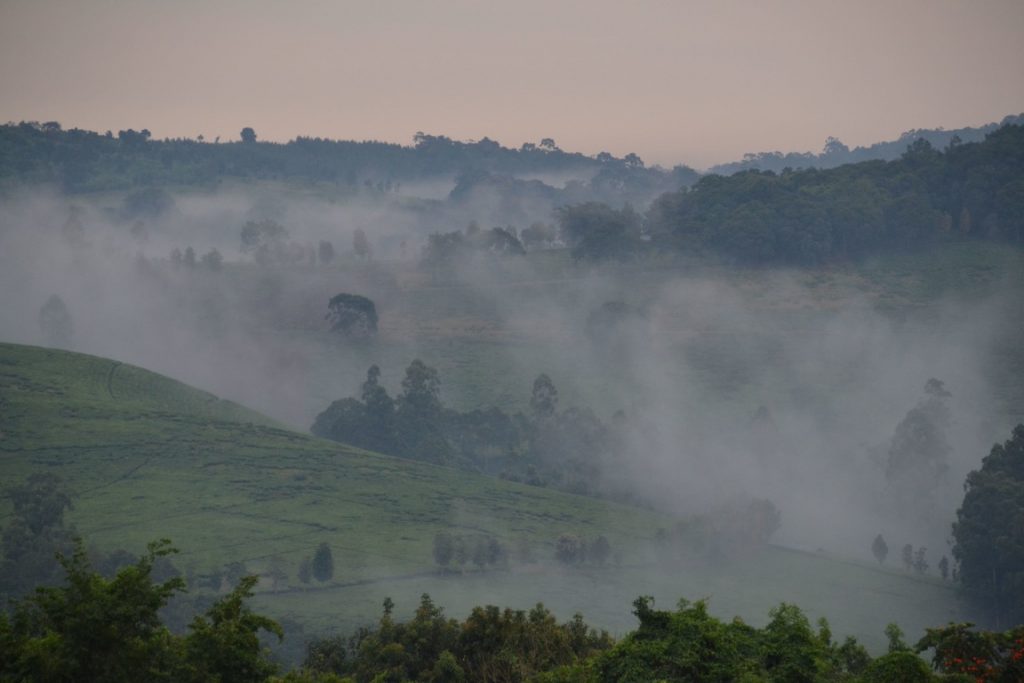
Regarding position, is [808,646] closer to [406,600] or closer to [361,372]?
[406,600]

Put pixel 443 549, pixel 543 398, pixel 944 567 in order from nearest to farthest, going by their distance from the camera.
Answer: pixel 443 549 → pixel 944 567 → pixel 543 398

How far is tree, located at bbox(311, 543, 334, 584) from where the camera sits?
305 ft

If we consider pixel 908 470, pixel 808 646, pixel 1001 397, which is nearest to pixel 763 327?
pixel 1001 397

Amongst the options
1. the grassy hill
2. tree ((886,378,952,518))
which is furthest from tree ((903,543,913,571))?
tree ((886,378,952,518))

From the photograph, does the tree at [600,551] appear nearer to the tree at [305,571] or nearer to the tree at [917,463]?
the tree at [305,571]

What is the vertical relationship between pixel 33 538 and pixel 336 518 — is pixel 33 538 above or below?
above

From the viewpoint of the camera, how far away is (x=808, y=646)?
3231cm

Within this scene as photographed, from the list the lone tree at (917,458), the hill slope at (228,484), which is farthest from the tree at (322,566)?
the lone tree at (917,458)

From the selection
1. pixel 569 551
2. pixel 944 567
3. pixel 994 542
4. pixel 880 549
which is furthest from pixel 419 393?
pixel 994 542

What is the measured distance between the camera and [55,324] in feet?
589

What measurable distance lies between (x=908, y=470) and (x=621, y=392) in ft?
164

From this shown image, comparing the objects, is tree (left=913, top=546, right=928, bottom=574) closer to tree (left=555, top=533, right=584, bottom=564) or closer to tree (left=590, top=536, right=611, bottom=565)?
tree (left=590, top=536, right=611, bottom=565)

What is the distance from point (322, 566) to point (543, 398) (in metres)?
67.5

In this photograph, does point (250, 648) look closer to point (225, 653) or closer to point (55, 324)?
point (225, 653)
